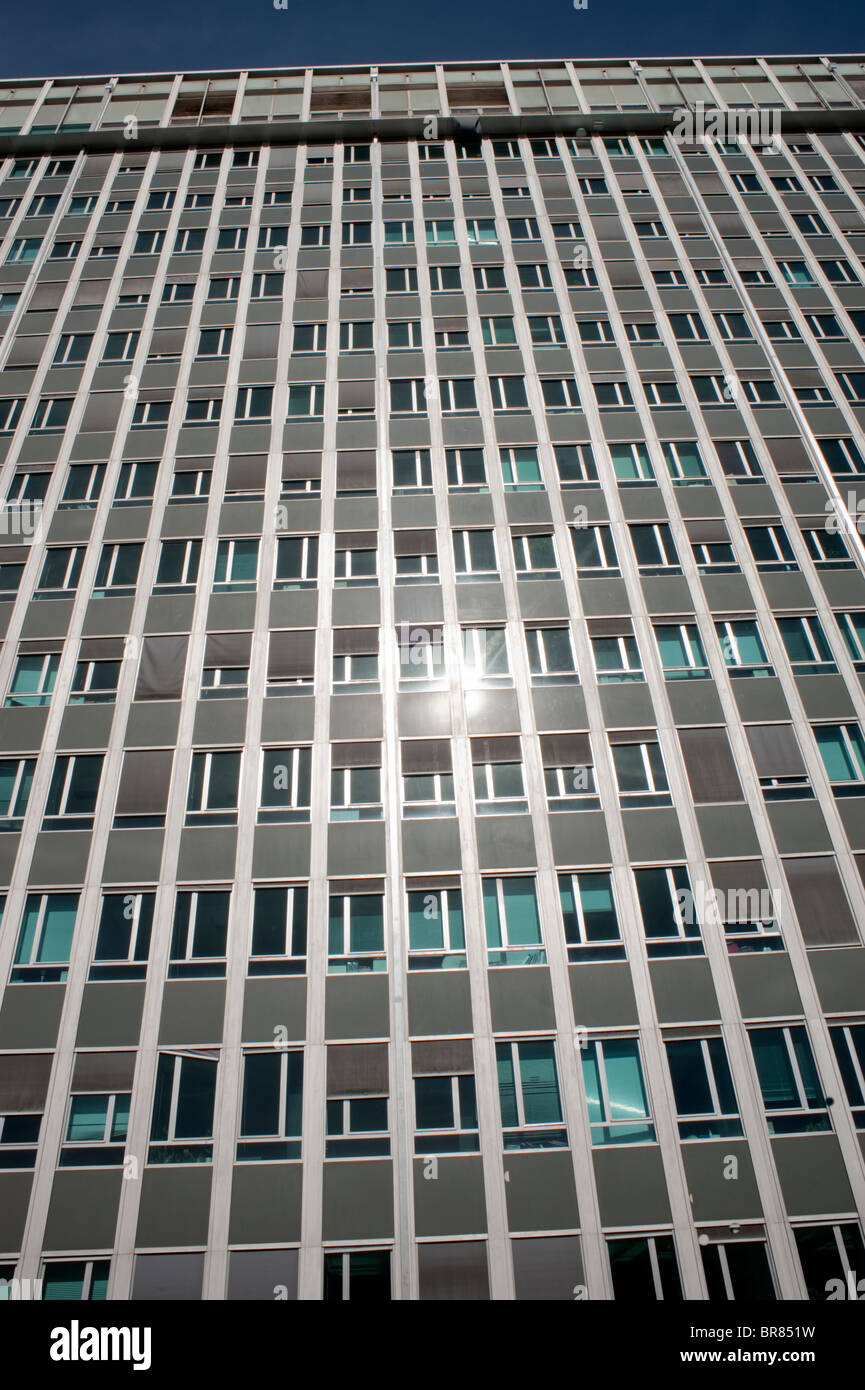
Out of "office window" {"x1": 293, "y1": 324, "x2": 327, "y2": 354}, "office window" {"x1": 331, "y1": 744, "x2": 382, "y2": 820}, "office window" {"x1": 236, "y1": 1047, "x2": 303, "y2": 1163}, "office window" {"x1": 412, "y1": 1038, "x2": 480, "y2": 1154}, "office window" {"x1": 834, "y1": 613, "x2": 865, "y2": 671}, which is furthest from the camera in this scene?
"office window" {"x1": 293, "y1": 324, "x2": 327, "y2": 354}

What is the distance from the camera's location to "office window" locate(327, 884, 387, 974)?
17.8 meters

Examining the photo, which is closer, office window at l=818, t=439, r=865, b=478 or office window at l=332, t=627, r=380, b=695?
office window at l=332, t=627, r=380, b=695

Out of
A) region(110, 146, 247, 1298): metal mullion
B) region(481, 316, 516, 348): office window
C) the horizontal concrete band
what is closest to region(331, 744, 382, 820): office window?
region(110, 146, 247, 1298): metal mullion

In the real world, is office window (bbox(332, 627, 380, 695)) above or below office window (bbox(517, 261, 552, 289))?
below

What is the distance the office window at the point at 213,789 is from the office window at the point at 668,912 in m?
9.00

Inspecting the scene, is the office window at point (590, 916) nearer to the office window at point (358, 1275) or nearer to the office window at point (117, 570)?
the office window at point (358, 1275)

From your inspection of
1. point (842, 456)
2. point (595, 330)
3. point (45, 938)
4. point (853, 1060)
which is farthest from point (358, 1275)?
point (595, 330)

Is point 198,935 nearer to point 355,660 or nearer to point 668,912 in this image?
point 355,660

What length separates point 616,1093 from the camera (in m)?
16.7

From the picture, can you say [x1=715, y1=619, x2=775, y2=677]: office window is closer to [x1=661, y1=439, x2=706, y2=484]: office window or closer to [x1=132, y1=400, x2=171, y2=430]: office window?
[x1=661, y1=439, x2=706, y2=484]: office window

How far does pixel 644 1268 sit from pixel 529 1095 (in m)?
3.28

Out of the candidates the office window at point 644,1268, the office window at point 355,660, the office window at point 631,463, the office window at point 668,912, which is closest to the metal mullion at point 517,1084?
the office window at point 644,1268

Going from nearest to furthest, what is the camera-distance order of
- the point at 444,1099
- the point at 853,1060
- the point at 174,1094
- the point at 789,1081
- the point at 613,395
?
the point at 174,1094, the point at 444,1099, the point at 789,1081, the point at 853,1060, the point at 613,395

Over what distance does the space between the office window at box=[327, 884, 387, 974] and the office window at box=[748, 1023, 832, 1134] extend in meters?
7.54
